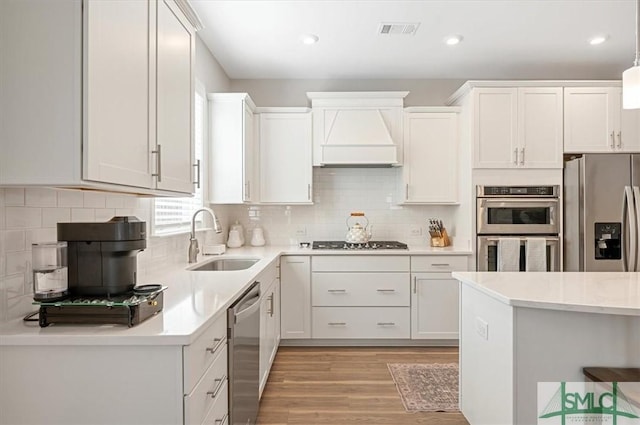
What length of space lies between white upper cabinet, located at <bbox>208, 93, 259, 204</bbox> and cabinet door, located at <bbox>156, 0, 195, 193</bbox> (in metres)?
1.53

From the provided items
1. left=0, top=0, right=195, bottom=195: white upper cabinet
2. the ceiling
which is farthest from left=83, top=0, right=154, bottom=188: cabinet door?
the ceiling

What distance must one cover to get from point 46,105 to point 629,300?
223 centimetres

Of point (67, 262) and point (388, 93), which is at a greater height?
point (388, 93)

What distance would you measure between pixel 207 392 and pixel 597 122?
13.3ft

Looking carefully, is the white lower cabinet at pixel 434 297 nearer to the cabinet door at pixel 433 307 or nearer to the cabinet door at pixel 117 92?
the cabinet door at pixel 433 307

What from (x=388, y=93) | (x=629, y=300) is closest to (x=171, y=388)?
(x=629, y=300)

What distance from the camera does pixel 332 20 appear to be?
10.5 ft

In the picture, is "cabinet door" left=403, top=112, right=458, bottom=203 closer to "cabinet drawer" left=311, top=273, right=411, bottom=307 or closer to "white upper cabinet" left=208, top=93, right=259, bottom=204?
"cabinet drawer" left=311, top=273, right=411, bottom=307

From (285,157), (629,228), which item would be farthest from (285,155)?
(629,228)

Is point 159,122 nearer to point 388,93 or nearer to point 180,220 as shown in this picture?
point 180,220

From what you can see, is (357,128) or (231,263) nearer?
(231,263)

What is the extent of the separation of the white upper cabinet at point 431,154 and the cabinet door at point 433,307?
31.1 inches

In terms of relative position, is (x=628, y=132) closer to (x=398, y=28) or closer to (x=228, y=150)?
(x=398, y=28)

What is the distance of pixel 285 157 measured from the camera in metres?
4.30
